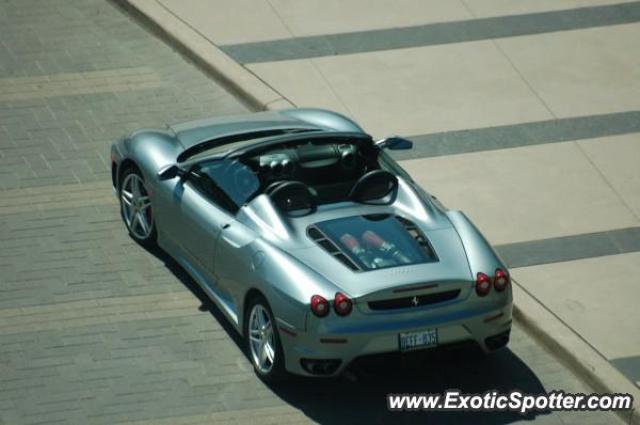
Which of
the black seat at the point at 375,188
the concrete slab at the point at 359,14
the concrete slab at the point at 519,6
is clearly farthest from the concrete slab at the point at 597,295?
the concrete slab at the point at 519,6

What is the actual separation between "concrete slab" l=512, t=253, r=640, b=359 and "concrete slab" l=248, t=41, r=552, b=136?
9.33ft

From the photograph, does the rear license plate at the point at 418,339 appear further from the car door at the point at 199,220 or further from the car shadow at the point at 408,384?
the car door at the point at 199,220

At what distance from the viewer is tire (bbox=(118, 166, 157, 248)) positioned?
11.4 meters

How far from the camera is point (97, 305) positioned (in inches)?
425

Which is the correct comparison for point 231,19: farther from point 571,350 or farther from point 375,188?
point 571,350

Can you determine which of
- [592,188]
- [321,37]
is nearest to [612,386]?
[592,188]

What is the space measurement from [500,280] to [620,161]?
416 centimetres

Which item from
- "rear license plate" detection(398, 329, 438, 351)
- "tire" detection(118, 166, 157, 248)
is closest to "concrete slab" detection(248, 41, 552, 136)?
"tire" detection(118, 166, 157, 248)

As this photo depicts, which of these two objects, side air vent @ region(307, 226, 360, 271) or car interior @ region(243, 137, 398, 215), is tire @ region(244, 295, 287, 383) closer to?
side air vent @ region(307, 226, 360, 271)

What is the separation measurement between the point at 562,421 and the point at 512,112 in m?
5.24

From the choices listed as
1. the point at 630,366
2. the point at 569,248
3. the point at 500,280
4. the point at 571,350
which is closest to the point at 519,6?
the point at 569,248

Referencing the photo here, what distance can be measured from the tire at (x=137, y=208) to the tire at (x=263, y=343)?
1865mm

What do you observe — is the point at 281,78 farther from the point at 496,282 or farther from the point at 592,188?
the point at 496,282

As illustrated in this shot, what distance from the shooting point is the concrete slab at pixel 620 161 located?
12.7 meters
